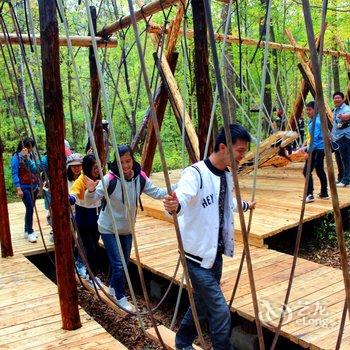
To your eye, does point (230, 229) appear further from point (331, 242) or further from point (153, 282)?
point (331, 242)

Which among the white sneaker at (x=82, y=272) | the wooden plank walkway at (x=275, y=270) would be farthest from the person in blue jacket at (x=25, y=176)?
the white sneaker at (x=82, y=272)

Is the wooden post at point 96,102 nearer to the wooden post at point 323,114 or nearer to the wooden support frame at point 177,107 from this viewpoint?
the wooden support frame at point 177,107

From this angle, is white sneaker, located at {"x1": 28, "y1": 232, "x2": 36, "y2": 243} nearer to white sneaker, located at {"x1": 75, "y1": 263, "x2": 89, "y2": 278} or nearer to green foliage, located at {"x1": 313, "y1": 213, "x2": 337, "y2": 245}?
white sneaker, located at {"x1": 75, "y1": 263, "x2": 89, "y2": 278}

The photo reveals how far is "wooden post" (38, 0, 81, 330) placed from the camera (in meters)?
2.49

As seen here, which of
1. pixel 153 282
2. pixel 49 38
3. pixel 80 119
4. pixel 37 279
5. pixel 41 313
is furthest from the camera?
pixel 80 119

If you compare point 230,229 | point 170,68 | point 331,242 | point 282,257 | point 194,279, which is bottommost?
point 331,242

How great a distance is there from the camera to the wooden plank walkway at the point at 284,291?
257cm

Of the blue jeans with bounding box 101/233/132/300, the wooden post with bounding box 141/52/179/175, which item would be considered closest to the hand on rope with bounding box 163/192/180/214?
the blue jeans with bounding box 101/233/132/300

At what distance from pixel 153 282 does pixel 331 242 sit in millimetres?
2199

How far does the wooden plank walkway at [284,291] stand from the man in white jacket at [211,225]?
2.24ft

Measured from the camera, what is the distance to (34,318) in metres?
2.92

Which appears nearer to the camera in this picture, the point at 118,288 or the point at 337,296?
the point at 337,296

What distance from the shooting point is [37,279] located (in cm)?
368

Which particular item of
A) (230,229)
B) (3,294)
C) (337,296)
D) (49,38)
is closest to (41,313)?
(3,294)
